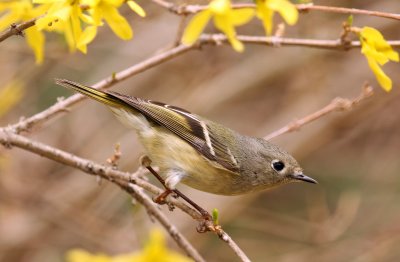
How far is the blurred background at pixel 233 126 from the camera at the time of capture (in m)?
4.91

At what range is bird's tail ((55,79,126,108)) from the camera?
2.91 metres

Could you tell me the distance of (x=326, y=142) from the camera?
17.0 ft

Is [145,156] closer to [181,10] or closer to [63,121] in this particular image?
[181,10]

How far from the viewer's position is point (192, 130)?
347cm

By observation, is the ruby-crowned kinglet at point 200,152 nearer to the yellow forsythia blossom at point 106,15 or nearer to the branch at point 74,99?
the branch at point 74,99

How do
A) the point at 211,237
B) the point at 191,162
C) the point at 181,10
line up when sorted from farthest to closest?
the point at 211,237 → the point at 191,162 → the point at 181,10

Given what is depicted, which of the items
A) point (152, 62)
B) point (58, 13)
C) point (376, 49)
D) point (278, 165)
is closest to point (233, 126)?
point (278, 165)

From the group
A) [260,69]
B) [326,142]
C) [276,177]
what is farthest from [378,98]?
[276,177]

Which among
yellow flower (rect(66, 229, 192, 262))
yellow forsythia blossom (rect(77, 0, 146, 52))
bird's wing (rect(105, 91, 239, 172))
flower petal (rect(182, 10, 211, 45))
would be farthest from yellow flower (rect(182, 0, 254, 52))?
bird's wing (rect(105, 91, 239, 172))

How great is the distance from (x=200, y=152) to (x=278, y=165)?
393 millimetres

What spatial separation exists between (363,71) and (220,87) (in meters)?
1.08

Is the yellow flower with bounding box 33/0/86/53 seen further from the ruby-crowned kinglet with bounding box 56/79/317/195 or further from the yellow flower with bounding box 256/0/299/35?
the ruby-crowned kinglet with bounding box 56/79/317/195

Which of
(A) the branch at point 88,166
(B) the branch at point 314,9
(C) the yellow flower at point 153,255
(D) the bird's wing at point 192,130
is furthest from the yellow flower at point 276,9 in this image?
(D) the bird's wing at point 192,130

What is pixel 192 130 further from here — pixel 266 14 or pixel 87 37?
pixel 266 14
